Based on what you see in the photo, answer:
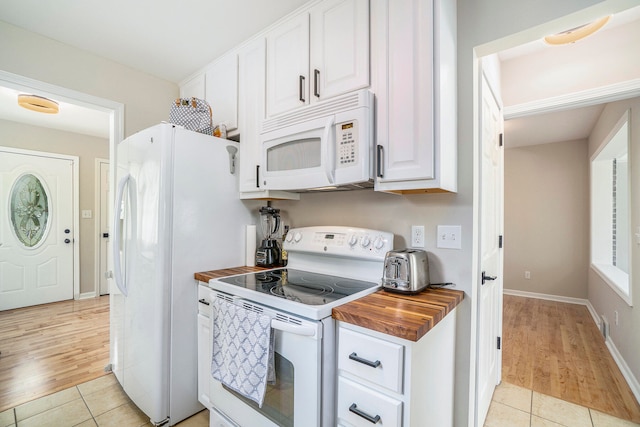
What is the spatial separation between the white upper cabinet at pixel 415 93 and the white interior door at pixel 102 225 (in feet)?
15.9

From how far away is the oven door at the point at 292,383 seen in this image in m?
1.09

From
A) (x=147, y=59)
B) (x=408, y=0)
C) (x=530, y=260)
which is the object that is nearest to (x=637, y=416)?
(x=408, y=0)

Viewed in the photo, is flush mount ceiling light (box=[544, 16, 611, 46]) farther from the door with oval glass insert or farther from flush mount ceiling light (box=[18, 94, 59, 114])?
the door with oval glass insert

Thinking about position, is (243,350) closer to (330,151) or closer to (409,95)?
(330,151)

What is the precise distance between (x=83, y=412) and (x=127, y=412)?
278mm

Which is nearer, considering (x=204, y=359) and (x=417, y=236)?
(x=417, y=236)

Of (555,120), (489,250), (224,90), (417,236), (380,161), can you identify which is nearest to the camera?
(380,161)

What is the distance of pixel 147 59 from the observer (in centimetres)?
227

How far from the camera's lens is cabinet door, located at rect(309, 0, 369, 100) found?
1.40 meters

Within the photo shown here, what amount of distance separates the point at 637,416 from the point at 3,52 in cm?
468

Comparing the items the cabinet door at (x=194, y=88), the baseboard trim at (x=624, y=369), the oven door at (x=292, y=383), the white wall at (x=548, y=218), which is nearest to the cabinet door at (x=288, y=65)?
the cabinet door at (x=194, y=88)

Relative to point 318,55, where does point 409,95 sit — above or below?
below

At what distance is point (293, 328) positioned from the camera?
112cm

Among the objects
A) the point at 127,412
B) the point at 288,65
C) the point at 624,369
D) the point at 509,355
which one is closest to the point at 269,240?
the point at 288,65
